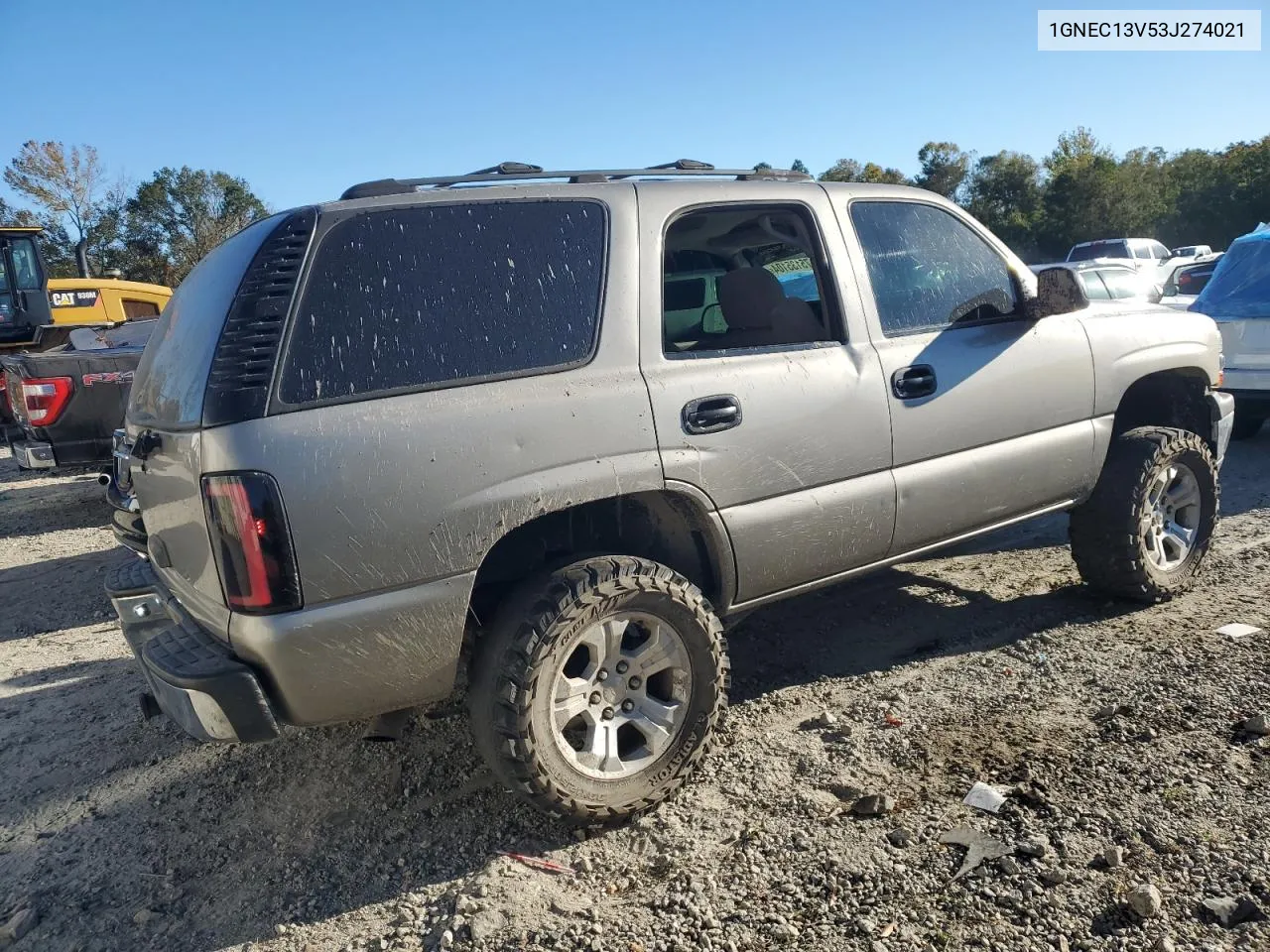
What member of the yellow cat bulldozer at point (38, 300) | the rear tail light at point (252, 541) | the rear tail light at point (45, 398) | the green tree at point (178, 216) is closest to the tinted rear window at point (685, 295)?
the rear tail light at point (252, 541)

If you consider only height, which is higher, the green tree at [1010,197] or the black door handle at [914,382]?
the green tree at [1010,197]

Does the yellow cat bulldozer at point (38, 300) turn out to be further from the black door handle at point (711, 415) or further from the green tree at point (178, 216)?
the green tree at point (178, 216)

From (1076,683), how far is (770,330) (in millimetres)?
1853

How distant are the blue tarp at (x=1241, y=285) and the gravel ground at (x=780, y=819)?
4.14 m

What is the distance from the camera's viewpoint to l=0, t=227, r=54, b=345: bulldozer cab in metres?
13.4

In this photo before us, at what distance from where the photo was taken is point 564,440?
275 centimetres

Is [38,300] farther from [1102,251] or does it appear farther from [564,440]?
[1102,251]

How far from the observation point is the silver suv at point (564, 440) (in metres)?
2.46

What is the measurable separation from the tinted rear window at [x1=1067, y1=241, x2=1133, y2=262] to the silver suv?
2402 cm

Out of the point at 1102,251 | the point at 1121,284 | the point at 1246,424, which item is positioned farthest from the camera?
the point at 1102,251

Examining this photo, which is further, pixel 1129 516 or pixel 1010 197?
pixel 1010 197

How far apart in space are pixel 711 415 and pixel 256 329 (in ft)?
4.54

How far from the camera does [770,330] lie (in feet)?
11.1

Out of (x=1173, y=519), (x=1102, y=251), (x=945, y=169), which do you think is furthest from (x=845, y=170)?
(x=1173, y=519)
